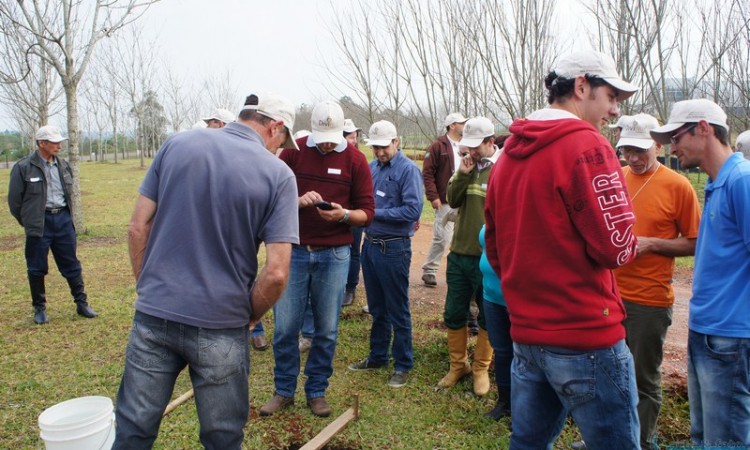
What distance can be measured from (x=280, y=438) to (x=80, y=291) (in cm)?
373

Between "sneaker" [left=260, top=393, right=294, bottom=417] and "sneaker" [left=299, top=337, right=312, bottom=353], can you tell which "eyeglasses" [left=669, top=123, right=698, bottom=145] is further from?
"sneaker" [left=299, top=337, right=312, bottom=353]

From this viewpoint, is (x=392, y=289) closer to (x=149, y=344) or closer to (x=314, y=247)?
(x=314, y=247)

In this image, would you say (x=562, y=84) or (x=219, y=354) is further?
(x=219, y=354)

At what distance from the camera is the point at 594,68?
184 centimetres

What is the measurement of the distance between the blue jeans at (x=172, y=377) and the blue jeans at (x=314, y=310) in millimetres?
1331

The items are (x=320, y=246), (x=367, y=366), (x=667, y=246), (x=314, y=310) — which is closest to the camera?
(x=667, y=246)

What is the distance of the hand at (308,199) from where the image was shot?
3.46 meters

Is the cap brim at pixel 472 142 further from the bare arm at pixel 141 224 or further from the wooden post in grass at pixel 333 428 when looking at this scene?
the bare arm at pixel 141 224

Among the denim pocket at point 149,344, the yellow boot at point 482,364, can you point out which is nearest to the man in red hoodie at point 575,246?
the denim pocket at point 149,344

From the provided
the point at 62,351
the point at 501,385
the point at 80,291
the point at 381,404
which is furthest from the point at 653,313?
the point at 80,291

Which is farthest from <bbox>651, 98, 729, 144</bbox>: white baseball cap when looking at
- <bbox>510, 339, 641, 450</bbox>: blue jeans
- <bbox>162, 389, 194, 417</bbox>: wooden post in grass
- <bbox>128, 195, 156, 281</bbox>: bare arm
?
<bbox>162, 389, 194, 417</bbox>: wooden post in grass

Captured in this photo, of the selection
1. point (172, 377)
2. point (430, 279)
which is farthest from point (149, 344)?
point (430, 279)

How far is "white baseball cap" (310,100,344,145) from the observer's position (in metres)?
3.59

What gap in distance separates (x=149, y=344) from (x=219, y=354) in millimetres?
289
